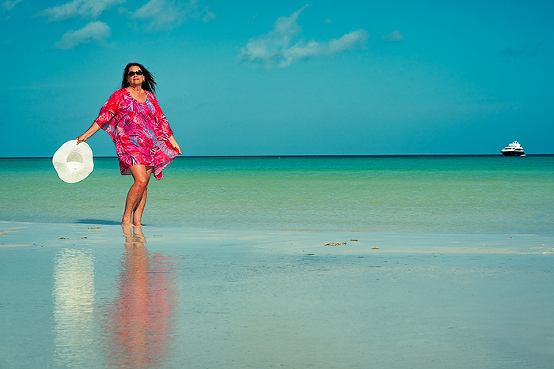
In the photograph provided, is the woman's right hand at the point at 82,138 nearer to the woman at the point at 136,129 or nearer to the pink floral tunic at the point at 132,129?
the woman at the point at 136,129

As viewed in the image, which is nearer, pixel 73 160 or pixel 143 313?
pixel 143 313

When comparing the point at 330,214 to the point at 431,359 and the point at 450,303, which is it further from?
the point at 431,359

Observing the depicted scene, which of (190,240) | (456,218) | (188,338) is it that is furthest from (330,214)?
(188,338)

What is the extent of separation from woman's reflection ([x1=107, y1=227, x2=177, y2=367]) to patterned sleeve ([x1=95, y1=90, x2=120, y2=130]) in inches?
110

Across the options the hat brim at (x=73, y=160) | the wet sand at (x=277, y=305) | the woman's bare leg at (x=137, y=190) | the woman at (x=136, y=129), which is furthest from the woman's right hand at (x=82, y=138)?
the wet sand at (x=277, y=305)

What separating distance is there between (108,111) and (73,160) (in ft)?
2.74

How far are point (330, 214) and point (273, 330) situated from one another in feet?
30.5

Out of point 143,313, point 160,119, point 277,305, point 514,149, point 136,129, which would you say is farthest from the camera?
point 514,149

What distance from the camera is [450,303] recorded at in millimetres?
3693

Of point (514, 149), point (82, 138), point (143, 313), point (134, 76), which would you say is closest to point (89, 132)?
point (82, 138)

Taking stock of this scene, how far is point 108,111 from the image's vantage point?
7.79 meters

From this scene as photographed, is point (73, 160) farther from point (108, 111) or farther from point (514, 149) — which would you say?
point (514, 149)

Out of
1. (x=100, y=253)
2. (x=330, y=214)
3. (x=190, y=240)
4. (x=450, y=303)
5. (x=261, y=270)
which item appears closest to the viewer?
(x=450, y=303)

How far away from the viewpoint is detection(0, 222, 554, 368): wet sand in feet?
9.05
